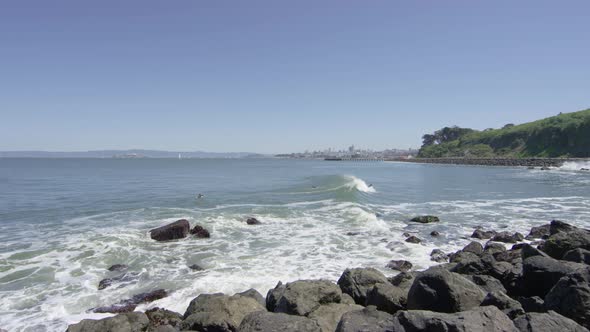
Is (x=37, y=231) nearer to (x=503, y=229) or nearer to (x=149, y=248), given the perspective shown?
(x=149, y=248)

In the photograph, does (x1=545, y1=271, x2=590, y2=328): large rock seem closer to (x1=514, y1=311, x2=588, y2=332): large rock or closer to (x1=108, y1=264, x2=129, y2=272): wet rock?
(x1=514, y1=311, x2=588, y2=332): large rock

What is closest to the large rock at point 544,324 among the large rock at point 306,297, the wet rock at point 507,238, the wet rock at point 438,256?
the large rock at point 306,297

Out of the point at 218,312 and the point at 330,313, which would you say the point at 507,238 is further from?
Answer: the point at 218,312

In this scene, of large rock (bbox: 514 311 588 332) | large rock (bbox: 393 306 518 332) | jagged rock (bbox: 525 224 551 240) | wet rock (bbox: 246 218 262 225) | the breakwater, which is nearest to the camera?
large rock (bbox: 393 306 518 332)

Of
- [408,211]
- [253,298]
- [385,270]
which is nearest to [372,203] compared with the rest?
[408,211]

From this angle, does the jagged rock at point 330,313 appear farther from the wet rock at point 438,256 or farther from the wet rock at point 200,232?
the wet rock at point 200,232

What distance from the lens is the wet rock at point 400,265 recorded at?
1249 centimetres

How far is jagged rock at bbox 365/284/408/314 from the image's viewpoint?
7613 millimetres

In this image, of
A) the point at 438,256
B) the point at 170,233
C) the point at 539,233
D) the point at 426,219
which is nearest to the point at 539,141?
the point at 426,219

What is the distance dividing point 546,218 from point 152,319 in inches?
920

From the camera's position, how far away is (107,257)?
14461 millimetres

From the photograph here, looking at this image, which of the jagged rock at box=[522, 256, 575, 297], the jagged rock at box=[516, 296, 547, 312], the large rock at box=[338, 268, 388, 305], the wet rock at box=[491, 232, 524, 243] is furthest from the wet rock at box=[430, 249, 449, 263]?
the jagged rock at box=[516, 296, 547, 312]

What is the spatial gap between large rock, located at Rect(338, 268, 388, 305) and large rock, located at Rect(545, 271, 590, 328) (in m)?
3.45

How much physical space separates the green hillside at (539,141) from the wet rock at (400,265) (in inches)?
4557
